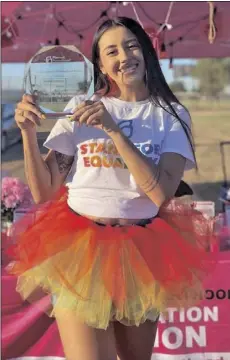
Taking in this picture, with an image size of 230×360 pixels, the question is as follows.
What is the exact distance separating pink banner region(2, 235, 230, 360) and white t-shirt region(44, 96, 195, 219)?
925mm

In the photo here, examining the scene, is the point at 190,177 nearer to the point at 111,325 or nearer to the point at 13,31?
the point at 13,31

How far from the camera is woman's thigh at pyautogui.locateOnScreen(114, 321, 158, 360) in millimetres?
1524

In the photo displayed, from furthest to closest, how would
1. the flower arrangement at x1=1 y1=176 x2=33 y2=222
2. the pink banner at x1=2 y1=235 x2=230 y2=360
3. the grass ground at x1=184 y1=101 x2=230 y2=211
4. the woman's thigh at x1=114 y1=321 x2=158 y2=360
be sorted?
the grass ground at x1=184 y1=101 x2=230 y2=211 → the flower arrangement at x1=1 y1=176 x2=33 y2=222 → the pink banner at x1=2 y1=235 x2=230 y2=360 → the woman's thigh at x1=114 y1=321 x2=158 y2=360

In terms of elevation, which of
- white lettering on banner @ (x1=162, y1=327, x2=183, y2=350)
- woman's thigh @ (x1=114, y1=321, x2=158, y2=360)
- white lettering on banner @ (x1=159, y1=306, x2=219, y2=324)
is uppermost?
woman's thigh @ (x1=114, y1=321, x2=158, y2=360)

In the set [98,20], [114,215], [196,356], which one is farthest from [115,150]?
[98,20]

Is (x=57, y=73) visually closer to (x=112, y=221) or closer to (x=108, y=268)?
(x=112, y=221)

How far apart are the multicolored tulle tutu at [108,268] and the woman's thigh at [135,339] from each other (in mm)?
44

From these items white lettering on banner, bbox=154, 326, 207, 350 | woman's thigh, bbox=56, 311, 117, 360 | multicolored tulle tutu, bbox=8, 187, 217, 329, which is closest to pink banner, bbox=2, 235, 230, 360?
white lettering on banner, bbox=154, 326, 207, 350

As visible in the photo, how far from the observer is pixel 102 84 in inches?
60.9

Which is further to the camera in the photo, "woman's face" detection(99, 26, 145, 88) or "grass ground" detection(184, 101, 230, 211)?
"grass ground" detection(184, 101, 230, 211)

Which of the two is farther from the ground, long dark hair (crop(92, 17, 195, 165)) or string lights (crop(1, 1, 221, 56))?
string lights (crop(1, 1, 221, 56))

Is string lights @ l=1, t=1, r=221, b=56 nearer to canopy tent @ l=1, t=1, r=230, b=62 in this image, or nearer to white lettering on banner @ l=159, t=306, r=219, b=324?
canopy tent @ l=1, t=1, r=230, b=62

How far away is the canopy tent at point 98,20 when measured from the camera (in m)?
3.77

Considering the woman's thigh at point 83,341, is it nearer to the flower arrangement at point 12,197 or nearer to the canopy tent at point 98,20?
the flower arrangement at point 12,197
